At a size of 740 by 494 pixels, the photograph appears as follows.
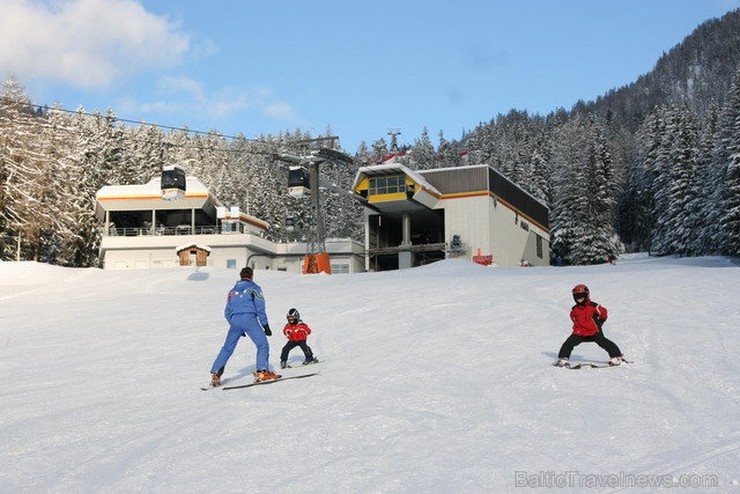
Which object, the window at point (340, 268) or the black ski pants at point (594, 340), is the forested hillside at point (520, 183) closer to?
the window at point (340, 268)

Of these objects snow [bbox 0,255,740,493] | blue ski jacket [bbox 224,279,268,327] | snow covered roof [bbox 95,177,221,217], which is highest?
snow covered roof [bbox 95,177,221,217]

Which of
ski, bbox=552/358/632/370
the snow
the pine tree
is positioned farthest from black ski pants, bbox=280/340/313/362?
the pine tree

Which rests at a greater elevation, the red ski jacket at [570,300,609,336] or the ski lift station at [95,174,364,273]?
the ski lift station at [95,174,364,273]

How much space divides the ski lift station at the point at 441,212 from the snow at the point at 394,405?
2794 cm

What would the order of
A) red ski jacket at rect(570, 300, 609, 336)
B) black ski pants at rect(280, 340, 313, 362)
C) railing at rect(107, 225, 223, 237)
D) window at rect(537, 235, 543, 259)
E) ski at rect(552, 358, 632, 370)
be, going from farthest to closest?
window at rect(537, 235, 543, 259) → railing at rect(107, 225, 223, 237) → black ski pants at rect(280, 340, 313, 362) → red ski jacket at rect(570, 300, 609, 336) → ski at rect(552, 358, 632, 370)

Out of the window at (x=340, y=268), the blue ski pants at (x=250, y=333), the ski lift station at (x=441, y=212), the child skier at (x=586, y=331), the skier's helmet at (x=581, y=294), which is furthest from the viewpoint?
the window at (x=340, y=268)

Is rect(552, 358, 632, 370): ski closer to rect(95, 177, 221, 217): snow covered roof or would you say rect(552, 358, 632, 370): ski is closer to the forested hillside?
the forested hillside

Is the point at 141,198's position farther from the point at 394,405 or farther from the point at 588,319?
the point at 394,405

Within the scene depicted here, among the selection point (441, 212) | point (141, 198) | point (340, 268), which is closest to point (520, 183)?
point (441, 212)

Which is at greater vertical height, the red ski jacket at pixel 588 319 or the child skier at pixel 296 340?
the red ski jacket at pixel 588 319

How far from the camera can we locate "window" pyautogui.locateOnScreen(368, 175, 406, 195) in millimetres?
46281

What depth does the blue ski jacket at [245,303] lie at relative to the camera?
10.4 meters

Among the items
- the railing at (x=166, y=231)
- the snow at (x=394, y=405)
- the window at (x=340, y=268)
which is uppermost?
the railing at (x=166, y=231)

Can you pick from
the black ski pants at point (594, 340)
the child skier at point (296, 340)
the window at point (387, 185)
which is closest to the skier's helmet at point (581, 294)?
the black ski pants at point (594, 340)
